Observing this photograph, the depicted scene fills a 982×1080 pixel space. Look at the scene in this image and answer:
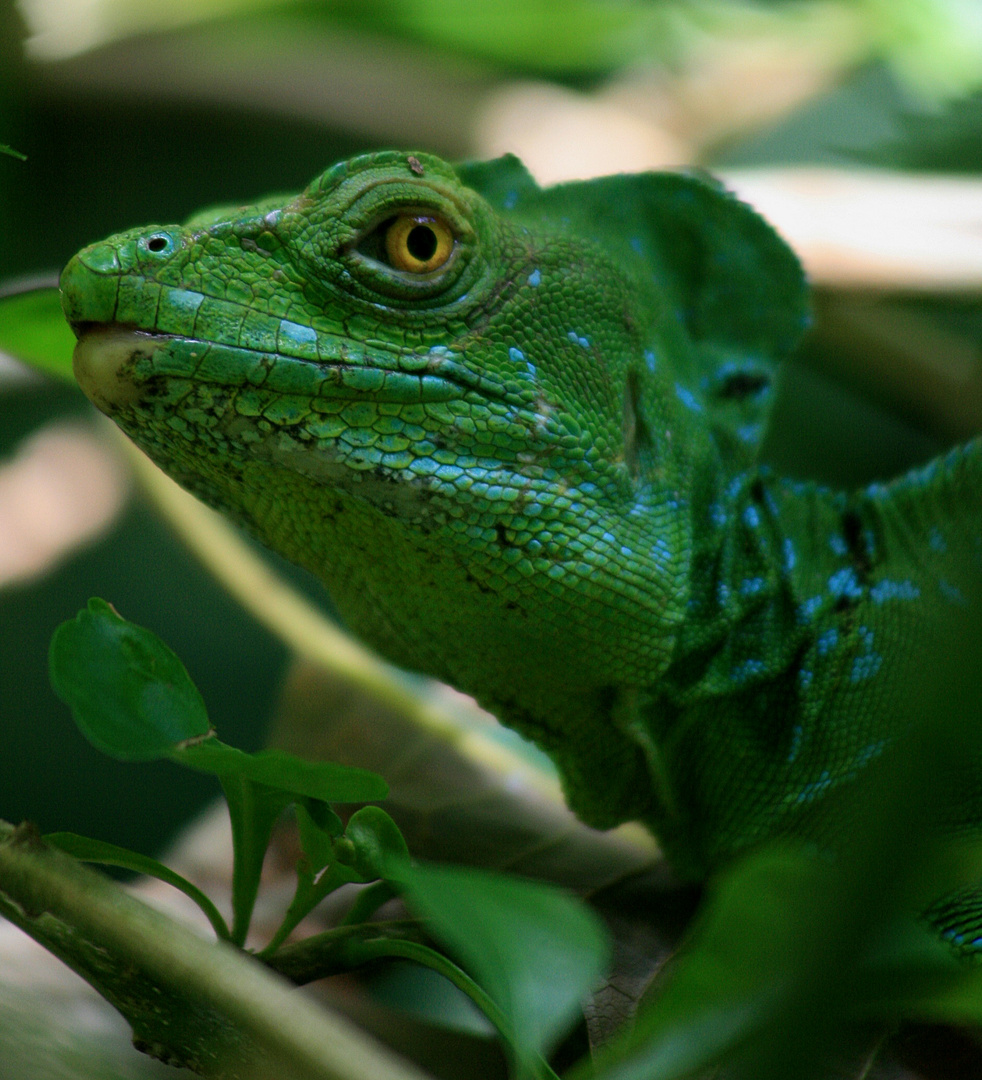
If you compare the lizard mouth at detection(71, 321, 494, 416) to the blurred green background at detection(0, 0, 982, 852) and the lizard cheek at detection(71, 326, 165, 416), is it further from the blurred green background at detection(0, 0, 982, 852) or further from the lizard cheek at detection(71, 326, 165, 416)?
the blurred green background at detection(0, 0, 982, 852)

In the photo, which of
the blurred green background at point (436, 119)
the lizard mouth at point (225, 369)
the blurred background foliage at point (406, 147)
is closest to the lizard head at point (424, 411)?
the lizard mouth at point (225, 369)

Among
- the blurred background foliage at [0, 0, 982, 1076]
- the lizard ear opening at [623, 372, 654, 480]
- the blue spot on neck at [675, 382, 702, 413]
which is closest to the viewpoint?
the lizard ear opening at [623, 372, 654, 480]

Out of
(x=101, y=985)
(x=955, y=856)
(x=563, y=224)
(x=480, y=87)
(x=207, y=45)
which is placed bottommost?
(x=101, y=985)

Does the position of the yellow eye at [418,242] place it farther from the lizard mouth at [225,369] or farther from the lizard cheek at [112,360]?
the lizard cheek at [112,360]

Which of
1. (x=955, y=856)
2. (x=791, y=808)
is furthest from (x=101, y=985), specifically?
(x=791, y=808)

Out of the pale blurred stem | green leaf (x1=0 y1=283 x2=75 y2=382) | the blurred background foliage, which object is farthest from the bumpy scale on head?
the blurred background foliage

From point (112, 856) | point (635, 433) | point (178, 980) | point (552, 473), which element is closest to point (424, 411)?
point (552, 473)

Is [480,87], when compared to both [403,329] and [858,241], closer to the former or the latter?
[858,241]
